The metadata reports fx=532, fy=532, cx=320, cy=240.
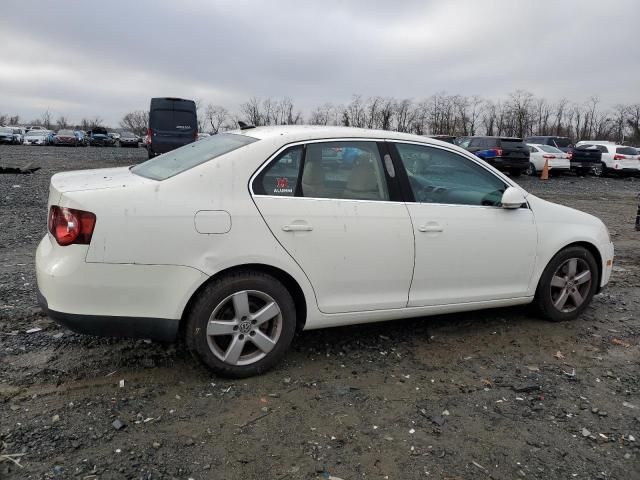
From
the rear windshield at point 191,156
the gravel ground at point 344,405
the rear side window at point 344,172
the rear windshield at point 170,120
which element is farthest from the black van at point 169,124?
the rear side window at point 344,172

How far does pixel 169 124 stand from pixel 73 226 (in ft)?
60.7

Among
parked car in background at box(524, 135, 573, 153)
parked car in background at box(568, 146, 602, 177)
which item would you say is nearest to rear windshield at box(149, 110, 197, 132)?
parked car in background at box(568, 146, 602, 177)

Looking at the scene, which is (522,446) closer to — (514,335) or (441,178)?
(514,335)

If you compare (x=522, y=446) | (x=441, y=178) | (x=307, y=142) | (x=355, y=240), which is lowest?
(x=522, y=446)

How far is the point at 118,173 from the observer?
3.66m

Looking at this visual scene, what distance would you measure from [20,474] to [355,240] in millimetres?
2202

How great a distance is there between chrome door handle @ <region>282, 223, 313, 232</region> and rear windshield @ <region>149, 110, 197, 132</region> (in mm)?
18396

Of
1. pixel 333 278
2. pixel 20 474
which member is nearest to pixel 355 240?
pixel 333 278

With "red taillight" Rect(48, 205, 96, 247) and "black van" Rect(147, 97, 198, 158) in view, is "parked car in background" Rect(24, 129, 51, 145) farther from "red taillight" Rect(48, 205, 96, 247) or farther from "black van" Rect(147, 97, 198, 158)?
"red taillight" Rect(48, 205, 96, 247)

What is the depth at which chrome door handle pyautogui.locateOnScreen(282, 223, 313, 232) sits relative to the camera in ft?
10.8

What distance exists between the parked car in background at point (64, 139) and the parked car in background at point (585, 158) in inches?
1404

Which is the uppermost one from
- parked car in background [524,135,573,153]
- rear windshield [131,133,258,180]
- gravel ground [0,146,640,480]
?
parked car in background [524,135,573,153]

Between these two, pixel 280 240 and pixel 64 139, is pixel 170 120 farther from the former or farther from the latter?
pixel 64 139

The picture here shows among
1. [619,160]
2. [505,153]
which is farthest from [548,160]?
[619,160]
